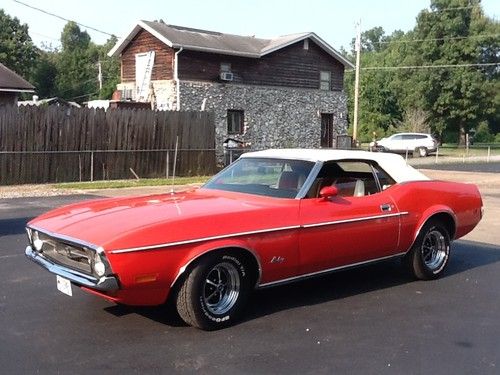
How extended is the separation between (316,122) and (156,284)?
1189 inches

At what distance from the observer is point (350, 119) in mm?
70438

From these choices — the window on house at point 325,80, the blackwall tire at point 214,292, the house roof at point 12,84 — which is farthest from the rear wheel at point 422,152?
the blackwall tire at point 214,292

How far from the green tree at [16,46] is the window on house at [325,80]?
34531 millimetres

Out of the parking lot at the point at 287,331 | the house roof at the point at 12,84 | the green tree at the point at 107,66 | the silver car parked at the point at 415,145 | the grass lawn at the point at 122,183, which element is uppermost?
the green tree at the point at 107,66

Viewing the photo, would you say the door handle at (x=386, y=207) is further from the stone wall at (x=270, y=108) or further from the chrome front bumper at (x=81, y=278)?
the stone wall at (x=270, y=108)

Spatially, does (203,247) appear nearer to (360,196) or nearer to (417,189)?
(360,196)

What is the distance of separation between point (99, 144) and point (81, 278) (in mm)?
16183

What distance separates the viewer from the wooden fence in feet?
61.1

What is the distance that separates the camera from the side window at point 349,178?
6.06 meters

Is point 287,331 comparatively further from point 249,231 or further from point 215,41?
point 215,41

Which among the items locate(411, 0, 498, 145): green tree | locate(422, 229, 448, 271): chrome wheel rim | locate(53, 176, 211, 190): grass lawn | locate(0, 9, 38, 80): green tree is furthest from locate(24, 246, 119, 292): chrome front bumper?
locate(0, 9, 38, 80): green tree

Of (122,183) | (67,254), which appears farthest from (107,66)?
(67,254)

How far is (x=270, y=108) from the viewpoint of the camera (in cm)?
3225

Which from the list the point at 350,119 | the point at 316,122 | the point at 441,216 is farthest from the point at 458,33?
the point at 441,216
